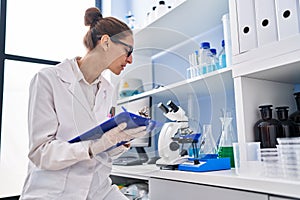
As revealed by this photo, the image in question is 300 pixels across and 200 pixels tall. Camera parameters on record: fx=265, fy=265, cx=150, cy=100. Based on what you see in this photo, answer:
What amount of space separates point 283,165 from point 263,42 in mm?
437

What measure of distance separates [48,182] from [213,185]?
1.98 ft

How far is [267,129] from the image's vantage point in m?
0.97

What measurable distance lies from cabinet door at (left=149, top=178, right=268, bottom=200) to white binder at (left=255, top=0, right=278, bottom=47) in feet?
1.75

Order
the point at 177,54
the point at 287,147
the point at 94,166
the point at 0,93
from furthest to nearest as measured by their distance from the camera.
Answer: the point at 0,93
the point at 177,54
the point at 94,166
the point at 287,147

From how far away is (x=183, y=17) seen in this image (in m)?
1.48

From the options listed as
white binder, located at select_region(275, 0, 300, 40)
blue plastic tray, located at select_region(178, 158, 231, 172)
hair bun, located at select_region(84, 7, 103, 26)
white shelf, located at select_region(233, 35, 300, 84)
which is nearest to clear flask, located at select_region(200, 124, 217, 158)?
blue plastic tray, located at select_region(178, 158, 231, 172)

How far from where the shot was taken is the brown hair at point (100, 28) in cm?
106

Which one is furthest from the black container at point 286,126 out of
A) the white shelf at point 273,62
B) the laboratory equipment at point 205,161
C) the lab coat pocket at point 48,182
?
the lab coat pocket at point 48,182

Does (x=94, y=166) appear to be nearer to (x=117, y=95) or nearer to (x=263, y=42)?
(x=117, y=95)

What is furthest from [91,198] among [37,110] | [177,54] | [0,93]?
[0,93]

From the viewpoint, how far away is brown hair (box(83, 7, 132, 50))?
1.06 m

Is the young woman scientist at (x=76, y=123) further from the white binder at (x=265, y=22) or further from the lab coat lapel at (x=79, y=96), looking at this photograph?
the white binder at (x=265, y=22)

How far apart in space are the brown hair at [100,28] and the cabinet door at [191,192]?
0.62 m

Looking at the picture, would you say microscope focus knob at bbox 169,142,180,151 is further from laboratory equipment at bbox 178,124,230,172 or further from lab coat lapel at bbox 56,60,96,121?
lab coat lapel at bbox 56,60,96,121
